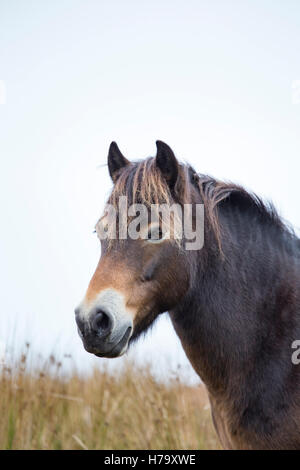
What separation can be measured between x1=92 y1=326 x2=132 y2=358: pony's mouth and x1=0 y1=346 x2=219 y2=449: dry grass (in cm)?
357

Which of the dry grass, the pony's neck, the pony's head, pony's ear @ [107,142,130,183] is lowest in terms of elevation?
the dry grass

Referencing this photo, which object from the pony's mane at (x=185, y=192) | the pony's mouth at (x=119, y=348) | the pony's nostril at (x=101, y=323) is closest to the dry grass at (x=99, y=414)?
the pony's mane at (x=185, y=192)

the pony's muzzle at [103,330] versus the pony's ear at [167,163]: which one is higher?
the pony's ear at [167,163]

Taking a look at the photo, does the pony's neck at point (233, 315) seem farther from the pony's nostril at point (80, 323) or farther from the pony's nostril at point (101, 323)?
the pony's nostril at point (80, 323)

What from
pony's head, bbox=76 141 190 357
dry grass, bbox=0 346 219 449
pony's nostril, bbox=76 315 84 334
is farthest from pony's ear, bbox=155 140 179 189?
dry grass, bbox=0 346 219 449

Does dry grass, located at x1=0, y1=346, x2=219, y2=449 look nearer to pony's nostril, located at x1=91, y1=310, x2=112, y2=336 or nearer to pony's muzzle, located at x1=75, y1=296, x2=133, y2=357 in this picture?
pony's muzzle, located at x1=75, y1=296, x2=133, y2=357

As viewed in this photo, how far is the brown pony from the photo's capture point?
3418mm

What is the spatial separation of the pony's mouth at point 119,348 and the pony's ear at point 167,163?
3.38 ft

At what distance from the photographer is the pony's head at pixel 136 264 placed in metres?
3.18

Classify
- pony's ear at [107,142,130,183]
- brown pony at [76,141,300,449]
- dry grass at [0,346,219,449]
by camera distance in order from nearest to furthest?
brown pony at [76,141,300,449] < pony's ear at [107,142,130,183] < dry grass at [0,346,219,449]

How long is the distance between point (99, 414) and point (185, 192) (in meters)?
4.55

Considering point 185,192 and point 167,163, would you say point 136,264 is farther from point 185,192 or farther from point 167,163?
point 167,163
